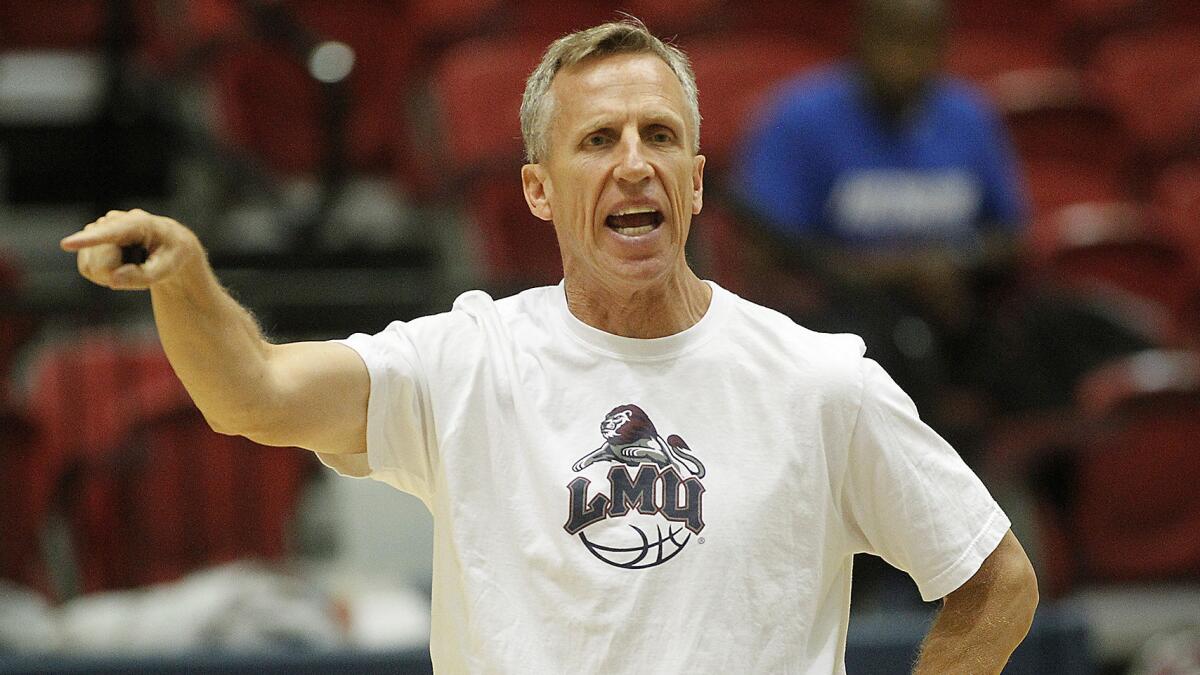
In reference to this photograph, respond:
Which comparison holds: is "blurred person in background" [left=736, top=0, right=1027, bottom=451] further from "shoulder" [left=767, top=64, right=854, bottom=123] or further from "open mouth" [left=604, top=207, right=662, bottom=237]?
"open mouth" [left=604, top=207, right=662, bottom=237]

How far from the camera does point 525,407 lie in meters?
2.70

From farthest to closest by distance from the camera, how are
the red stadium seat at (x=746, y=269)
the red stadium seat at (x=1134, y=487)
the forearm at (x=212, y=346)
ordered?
the red stadium seat at (x=1134, y=487) → the red stadium seat at (x=746, y=269) → the forearm at (x=212, y=346)

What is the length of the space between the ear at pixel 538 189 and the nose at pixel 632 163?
0.61 feet

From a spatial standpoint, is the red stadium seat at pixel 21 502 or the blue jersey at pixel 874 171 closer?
the red stadium seat at pixel 21 502

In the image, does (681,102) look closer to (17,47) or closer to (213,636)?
(213,636)

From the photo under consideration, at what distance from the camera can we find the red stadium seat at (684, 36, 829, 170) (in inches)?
258

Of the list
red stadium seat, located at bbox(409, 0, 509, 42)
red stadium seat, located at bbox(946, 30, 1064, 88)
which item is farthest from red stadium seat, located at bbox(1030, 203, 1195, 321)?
red stadium seat, located at bbox(409, 0, 509, 42)

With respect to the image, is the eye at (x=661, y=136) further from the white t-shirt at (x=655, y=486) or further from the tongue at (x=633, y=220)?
the white t-shirt at (x=655, y=486)

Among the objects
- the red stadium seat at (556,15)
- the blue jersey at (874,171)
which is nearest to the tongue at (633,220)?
the blue jersey at (874,171)

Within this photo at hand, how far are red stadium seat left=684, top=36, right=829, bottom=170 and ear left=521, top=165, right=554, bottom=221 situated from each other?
3610 mm

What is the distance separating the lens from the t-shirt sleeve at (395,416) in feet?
8.71

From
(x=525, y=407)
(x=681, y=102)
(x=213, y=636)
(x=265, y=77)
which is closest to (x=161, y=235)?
(x=525, y=407)

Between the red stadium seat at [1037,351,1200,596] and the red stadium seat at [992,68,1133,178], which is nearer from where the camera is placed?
the red stadium seat at [1037,351,1200,596]

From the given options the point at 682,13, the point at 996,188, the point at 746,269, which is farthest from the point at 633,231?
the point at 682,13
